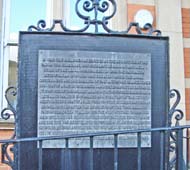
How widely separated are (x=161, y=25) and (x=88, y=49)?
6.70 feet

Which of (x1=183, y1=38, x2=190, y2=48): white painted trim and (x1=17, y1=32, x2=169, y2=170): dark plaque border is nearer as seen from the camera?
(x1=17, y1=32, x2=169, y2=170): dark plaque border

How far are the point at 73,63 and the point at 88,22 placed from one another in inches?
18.7

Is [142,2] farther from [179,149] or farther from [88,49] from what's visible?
[179,149]

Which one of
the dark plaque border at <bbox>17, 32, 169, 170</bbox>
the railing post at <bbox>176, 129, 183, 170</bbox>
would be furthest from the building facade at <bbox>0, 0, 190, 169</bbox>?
the railing post at <bbox>176, 129, 183, 170</bbox>

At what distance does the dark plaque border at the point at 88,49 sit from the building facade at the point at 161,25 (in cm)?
155

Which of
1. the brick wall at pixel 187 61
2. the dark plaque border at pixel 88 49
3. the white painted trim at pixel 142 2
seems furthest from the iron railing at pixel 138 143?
the white painted trim at pixel 142 2

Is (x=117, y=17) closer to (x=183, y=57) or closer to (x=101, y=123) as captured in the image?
(x=183, y=57)

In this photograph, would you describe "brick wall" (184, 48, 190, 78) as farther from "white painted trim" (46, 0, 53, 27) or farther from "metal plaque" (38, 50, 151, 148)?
"white painted trim" (46, 0, 53, 27)

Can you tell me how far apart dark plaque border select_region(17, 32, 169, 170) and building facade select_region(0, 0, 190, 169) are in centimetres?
155

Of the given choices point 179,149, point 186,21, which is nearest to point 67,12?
point 186,21

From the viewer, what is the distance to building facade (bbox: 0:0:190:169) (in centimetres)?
593

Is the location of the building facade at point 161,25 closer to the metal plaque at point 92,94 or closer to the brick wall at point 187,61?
the brick wall at point 187,61

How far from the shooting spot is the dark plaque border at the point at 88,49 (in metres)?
4.17

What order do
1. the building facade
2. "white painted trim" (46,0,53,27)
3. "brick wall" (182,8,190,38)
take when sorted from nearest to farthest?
the building facade, "white painted trim" (46,0,53,27), "brick wall" (182,8,190,38)
